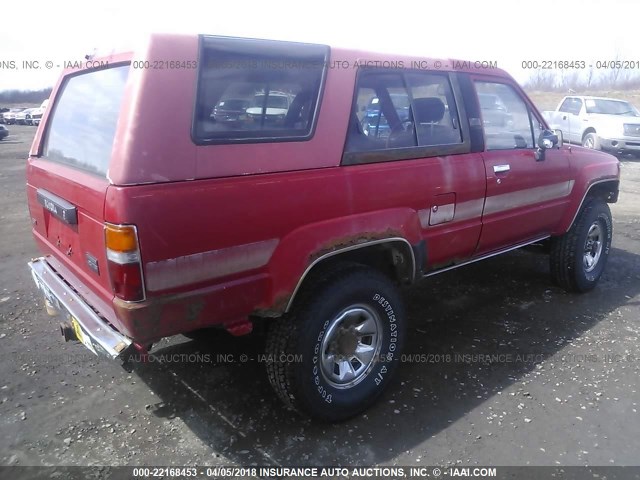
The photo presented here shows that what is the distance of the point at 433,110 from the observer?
3.30m

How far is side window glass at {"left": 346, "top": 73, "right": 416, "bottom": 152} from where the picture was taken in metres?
2.84

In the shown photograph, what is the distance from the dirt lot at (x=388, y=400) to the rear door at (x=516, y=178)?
783mm

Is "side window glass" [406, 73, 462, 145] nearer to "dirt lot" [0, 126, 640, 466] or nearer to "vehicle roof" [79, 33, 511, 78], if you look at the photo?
"vehicle roof" [79, 33, 511, 78]

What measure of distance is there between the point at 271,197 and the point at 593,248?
151 inches

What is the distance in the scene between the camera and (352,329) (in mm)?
2908

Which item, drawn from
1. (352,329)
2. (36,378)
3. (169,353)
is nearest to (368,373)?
(352,329)

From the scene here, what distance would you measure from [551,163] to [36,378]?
413 centimetres

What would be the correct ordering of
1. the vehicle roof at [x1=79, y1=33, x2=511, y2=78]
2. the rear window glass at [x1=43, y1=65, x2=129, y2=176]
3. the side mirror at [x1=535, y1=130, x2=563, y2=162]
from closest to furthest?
the vehicle roof at [x1=79, y1=33, x2=511, y2=78], the rear window glass at [x1=43, y1=65, x2=129, y2=176], the side mirror at [x1=535, y1=130, x2=563, y2=162]

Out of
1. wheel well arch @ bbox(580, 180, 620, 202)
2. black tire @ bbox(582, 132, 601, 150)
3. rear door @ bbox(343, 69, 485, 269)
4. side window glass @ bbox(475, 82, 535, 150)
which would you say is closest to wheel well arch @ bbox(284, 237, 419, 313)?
rear door @ bbox(343, 69, 485, 269)

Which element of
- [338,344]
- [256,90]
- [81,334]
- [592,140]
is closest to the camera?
[256,90]

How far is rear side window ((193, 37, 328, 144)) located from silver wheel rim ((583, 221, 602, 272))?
342 cm

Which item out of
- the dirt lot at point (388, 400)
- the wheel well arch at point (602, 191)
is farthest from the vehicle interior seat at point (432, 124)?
the wheel well arch at point (602, 191)

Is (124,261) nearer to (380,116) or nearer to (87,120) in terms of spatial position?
(87,120)

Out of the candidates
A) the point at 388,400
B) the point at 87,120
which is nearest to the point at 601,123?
the point at 388,400
